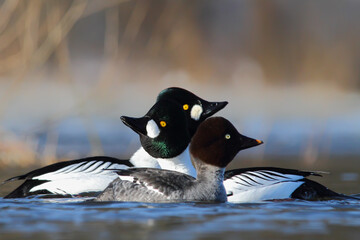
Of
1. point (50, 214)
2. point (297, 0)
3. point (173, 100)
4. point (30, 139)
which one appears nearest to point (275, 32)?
point (297, 0)

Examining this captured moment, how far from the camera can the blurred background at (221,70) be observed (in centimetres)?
1391

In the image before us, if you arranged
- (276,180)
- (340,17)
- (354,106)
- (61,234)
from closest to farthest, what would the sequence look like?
(61,234) < (276,180) < (354,106) < (340,17)

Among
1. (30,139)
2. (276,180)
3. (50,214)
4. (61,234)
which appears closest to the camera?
(61,234)

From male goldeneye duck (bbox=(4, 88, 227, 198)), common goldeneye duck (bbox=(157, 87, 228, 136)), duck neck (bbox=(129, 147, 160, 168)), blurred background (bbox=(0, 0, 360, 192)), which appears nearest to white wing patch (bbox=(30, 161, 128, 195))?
male goldeneye duck (bbox=(4, 88, 227, 198))

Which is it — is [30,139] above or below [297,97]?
below

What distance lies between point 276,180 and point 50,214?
8.28 ft

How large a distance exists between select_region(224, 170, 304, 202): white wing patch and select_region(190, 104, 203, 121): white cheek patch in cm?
104

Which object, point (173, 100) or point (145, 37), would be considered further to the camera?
point (145, 37)

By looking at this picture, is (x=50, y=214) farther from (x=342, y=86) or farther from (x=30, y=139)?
(x=342, y=86)

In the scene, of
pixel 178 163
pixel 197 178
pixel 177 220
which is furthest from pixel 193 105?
pixel 177 220

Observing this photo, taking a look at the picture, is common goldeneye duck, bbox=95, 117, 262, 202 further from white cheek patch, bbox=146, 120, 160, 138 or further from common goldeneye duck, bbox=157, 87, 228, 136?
common goldeneye duck, bbox=157, 87, 228, 136

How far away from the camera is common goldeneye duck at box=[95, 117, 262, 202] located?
270 inches

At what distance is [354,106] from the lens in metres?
15.5

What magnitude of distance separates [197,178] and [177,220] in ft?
3.89
